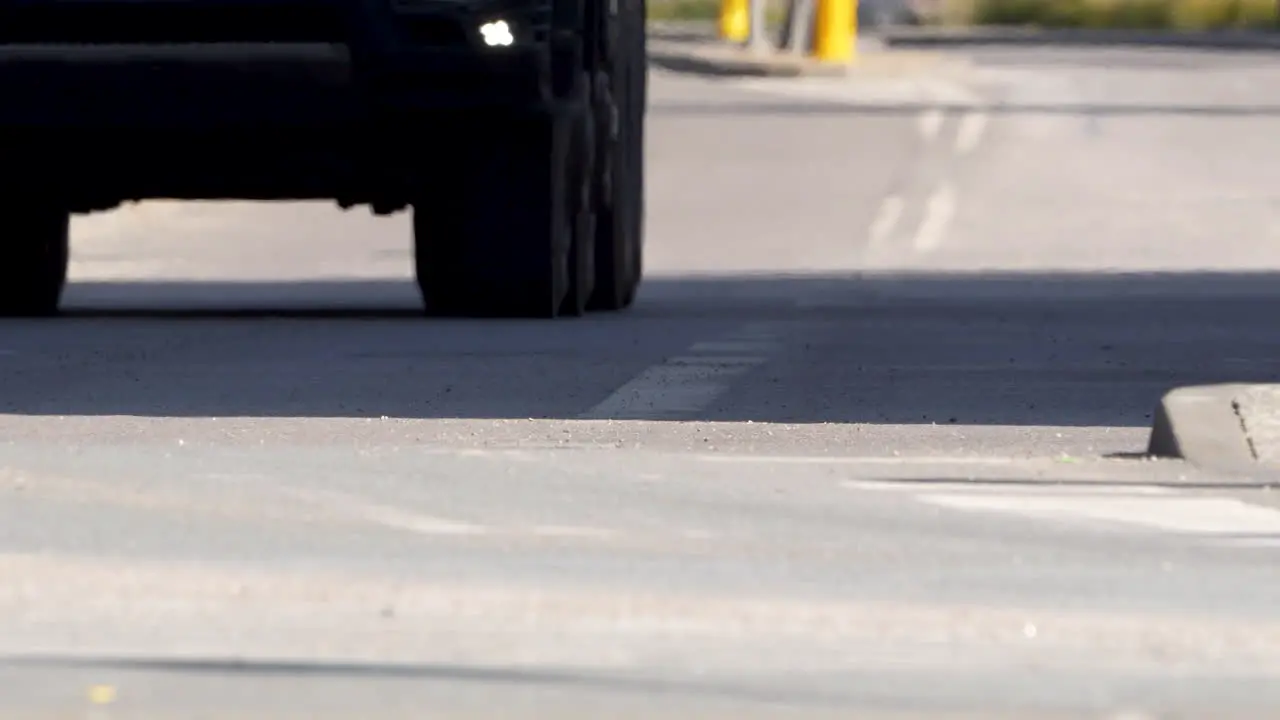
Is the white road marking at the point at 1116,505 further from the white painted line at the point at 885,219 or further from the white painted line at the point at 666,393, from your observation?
the white painted line at the point at 885,219

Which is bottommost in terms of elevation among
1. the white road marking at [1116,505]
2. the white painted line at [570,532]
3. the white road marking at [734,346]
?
the white road marking at [734,346]

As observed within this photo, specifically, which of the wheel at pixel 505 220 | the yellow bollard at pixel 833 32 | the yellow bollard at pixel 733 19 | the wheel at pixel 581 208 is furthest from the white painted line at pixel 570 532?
the yellow bollard at pixel 733 19

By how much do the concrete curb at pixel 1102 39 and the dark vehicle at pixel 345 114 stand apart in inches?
1953

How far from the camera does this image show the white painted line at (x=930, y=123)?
3534 centimetres

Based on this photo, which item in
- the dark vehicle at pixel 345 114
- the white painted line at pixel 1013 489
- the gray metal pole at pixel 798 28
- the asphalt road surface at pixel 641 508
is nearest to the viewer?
the asphalt road surface at pixel 641 508

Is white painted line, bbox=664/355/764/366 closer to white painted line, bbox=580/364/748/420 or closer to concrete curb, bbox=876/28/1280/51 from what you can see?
white painted line, bbox=580/364/748/420

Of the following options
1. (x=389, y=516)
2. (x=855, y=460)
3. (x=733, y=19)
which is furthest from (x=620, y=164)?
(x=733, y=19)

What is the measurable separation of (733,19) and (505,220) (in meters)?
52.7

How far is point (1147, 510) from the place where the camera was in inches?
319

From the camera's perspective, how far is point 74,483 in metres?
8.48

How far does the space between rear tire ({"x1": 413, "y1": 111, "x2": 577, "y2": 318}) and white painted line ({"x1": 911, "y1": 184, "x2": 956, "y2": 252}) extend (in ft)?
28.0

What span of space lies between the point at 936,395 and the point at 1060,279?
27.5 ft

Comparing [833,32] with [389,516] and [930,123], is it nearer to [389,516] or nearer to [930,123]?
[930,123]

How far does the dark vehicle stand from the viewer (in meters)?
13.5
